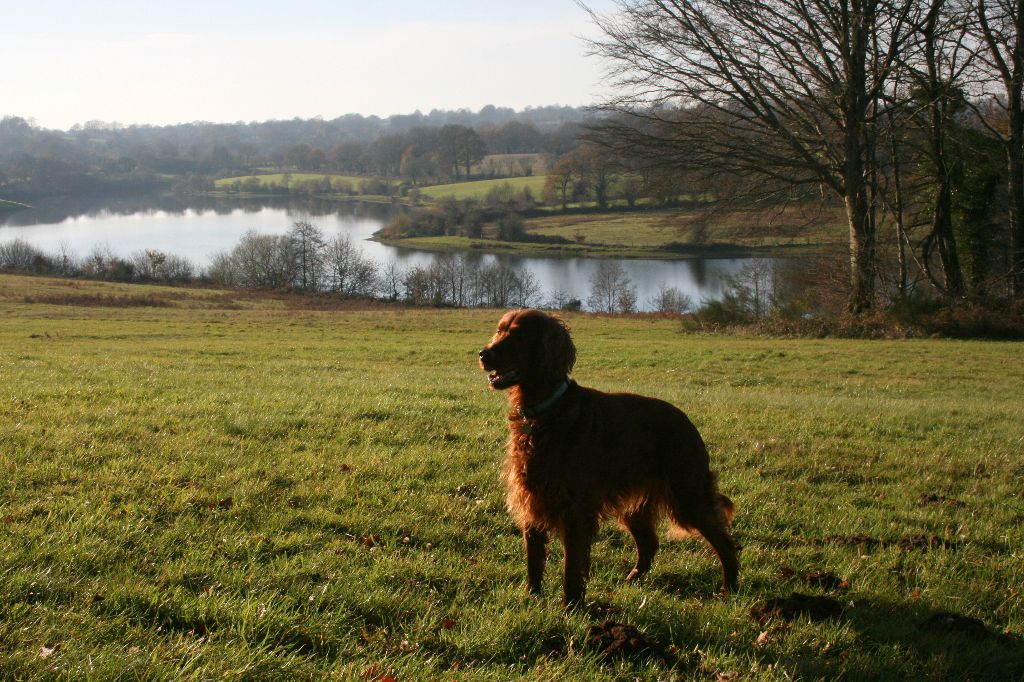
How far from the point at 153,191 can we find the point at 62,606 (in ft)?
610

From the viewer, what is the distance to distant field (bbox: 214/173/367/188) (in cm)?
16500

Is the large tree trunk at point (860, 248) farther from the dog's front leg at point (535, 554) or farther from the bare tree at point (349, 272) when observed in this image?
the bare tree at point (349, 272)

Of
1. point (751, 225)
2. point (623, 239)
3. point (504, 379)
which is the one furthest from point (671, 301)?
point (504, 379)

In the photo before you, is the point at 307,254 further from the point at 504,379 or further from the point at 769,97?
the point at 504,379

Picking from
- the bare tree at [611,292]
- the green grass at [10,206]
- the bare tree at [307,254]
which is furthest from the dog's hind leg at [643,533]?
the green grass at [10,206]

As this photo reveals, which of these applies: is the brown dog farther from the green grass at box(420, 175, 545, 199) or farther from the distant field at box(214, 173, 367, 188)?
the distant field at box(214, 173, 367, 188)

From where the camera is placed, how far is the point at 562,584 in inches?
183

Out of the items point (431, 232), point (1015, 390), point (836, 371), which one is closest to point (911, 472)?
point (1015, 390)

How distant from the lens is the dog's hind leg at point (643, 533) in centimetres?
501

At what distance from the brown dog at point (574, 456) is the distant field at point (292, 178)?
525 ft

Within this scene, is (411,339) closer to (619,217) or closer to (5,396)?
(5,396)

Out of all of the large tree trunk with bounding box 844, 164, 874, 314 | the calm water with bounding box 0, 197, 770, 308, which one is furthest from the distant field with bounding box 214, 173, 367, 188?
the large tree trunk with bounding box 844, 164, 874, 314

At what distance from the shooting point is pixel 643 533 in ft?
16.5

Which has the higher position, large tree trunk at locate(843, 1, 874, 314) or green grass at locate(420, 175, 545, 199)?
green grass at locate(420, 175, 545, 199)
